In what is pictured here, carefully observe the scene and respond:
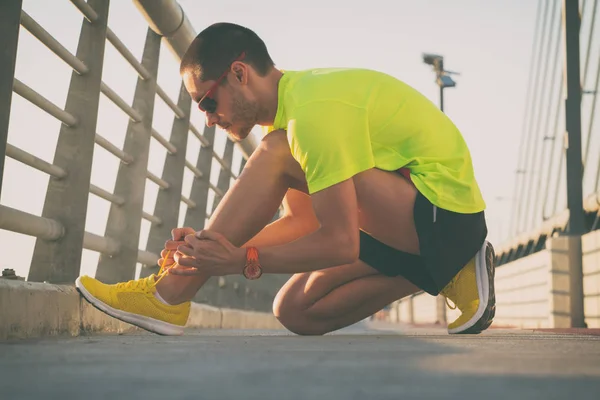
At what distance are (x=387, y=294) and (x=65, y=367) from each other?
6.23 feet

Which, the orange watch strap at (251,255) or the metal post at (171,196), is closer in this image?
the orange watch strap at (251,255)

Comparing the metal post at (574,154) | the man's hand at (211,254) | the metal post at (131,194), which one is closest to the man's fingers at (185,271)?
the man's hand at (211,254)

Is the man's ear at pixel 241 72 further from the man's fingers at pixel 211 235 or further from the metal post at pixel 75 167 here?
the metal post at pixel 75 167

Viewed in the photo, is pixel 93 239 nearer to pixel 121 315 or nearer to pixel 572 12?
pixel 121 315

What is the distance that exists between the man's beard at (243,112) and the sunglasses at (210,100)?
0.20 feet

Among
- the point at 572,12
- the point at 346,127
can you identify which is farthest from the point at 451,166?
the point at 572,12

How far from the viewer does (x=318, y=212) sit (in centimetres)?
248

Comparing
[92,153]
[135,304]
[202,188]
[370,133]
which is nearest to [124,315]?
[135,304]

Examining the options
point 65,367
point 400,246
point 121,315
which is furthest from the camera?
point 400,246

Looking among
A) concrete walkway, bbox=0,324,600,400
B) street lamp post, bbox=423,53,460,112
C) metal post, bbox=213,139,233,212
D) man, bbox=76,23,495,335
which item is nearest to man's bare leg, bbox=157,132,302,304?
man, bbox=76,23,495,335

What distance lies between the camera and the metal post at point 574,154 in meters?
8.09

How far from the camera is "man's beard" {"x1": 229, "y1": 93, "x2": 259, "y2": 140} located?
8.85ft

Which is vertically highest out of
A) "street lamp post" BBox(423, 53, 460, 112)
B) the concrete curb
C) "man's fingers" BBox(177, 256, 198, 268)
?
"street lamp post" BBox(423, 53, 460, 112)

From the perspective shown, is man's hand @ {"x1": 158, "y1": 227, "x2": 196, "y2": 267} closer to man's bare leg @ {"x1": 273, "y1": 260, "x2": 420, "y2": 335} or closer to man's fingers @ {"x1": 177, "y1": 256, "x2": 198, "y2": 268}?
man's fingers @ {"x1": 177, "y1": 256, "x2": 198, "y2": 268}
